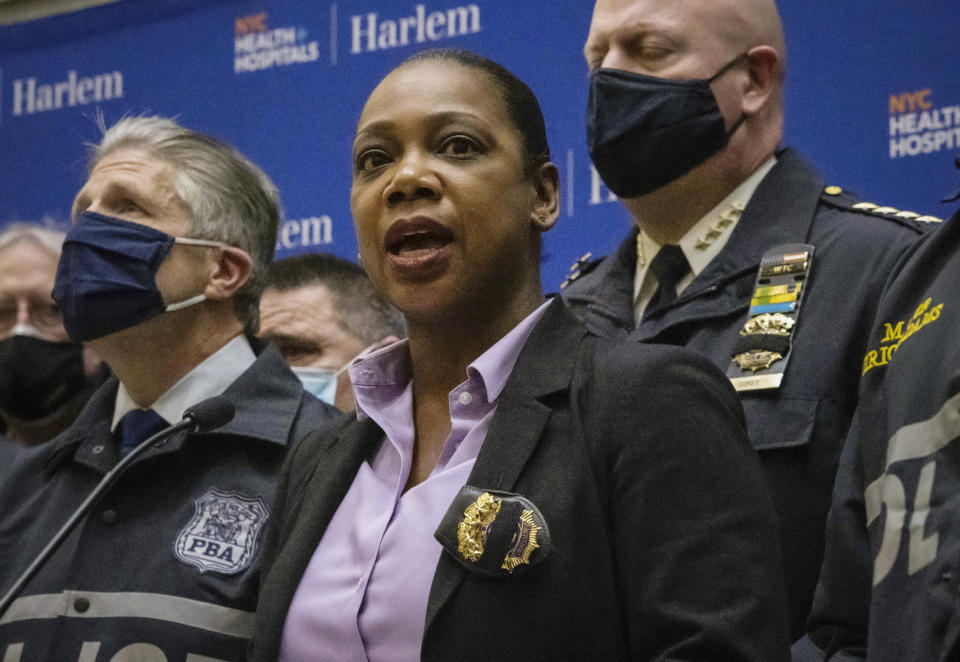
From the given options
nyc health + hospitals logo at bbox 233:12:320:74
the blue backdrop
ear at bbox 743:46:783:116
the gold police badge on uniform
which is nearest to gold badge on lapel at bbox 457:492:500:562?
the gold police badge on uniform

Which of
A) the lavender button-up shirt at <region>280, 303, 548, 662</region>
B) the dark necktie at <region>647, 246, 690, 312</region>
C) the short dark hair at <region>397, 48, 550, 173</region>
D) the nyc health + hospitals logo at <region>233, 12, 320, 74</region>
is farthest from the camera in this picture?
the nyc health + hospitals logo at <region>233, 12, 320, 74</region>

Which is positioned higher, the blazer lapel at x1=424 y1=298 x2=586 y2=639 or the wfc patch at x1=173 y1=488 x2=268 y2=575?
the blazer lapel at x1=424 y1=298 x2=586 y2=639

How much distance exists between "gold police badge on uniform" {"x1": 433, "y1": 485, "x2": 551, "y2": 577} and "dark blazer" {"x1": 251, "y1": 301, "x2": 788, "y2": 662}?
16 mm

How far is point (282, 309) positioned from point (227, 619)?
1521mm

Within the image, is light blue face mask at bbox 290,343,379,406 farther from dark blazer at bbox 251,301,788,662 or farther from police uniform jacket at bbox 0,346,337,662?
dark blazer at bbox 251,301,788,662

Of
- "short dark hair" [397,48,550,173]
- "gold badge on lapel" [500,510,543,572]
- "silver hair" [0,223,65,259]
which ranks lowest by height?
"gold badge on lapel" [500,510,543,572]

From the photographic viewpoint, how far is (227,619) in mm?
2291

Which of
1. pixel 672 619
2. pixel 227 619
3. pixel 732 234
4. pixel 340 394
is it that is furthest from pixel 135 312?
pixel 672 619

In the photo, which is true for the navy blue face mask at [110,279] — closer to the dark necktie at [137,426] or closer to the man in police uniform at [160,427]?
the man in police uniform at [160,427]

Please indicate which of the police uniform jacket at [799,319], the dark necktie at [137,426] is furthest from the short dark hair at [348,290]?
the dark necktie at [137,426]

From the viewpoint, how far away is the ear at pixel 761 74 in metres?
2.90

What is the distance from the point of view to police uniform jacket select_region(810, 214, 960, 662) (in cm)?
163

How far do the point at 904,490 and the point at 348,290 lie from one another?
87.9 inches

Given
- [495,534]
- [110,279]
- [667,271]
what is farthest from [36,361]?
[495,534]
